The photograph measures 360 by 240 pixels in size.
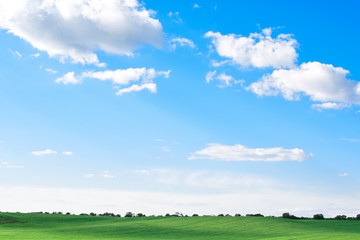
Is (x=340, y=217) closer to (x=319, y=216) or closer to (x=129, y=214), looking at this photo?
(x=319, y=216)

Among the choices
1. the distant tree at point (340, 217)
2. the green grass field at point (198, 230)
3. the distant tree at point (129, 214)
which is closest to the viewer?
the green grass field at point (198, 230)

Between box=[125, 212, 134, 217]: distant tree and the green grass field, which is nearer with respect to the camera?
the green grass field

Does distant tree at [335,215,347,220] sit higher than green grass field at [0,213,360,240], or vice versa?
distant tree at [335,215,347,220]

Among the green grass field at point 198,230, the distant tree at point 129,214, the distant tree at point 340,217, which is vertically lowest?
the green grass field at point 198,230

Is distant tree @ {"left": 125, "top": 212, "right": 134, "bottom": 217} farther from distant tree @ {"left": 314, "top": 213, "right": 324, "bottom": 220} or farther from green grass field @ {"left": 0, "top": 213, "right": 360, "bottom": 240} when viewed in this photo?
distant tree @ {"left": 314, "top": 213, "right": 324, "bottom": 220}

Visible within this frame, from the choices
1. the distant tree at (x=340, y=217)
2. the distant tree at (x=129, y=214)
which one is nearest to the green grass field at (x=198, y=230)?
the distant tree at (x=340, y=217)

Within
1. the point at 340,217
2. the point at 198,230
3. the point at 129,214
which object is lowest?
the point at 198,230

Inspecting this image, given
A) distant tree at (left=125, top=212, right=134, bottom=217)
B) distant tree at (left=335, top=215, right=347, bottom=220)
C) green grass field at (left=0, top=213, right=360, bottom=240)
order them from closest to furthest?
green grass field at (left=0, top=213, right=360, bottom=240), distant tree at (left=335, top=215, right=347, bottom=220), distant tree at (left=125, top=212, right=134, bottom=217)

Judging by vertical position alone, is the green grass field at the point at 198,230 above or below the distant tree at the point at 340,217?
below

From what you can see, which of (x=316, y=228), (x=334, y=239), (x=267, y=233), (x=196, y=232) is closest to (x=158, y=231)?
(x=196, y=232)

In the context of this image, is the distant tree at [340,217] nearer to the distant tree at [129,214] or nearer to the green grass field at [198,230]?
the green grass field at [198,230]

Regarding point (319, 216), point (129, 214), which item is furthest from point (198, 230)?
point (129, 214)

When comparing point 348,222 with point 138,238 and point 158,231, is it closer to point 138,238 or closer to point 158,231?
point 158,231

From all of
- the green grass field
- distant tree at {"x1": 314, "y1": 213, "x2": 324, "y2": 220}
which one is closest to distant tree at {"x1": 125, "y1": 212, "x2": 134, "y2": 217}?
the green grass field
